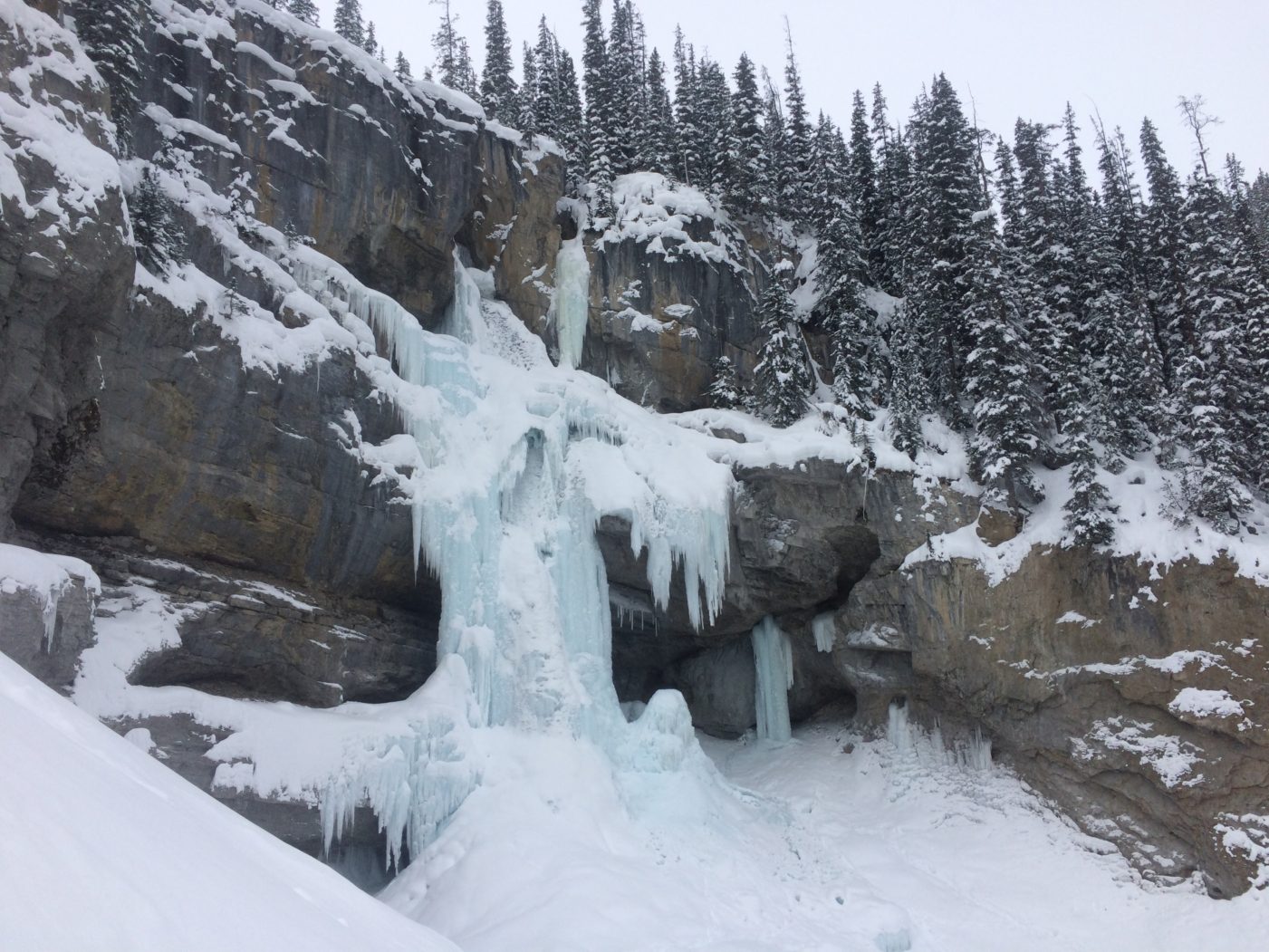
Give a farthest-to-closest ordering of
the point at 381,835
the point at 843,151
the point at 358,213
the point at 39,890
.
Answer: the point at 843,151 < the point at 358,213 < the point at 381,835 < the point at 39,890

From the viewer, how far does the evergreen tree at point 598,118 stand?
27681 mm

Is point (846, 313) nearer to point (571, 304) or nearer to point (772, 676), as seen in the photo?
point (571, 304)

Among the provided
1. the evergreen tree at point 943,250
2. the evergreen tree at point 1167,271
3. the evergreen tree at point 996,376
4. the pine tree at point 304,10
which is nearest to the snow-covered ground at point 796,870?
the evergreen tree at point 996,376

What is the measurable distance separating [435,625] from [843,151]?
25.6m

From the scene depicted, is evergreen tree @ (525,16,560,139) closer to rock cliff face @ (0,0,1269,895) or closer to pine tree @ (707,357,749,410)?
rock cliff face @ (0,0,1269,895)

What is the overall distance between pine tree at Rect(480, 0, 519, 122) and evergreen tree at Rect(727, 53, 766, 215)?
8.03 meters

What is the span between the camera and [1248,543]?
61.2 ft

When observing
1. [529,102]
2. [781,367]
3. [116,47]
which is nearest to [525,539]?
[781,367]

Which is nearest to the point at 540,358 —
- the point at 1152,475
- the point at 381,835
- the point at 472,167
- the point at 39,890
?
the point at 472,167

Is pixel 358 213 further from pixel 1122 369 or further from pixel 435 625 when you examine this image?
pixel 1122 369

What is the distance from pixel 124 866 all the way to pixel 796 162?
113ft

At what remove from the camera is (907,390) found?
76.2 ft

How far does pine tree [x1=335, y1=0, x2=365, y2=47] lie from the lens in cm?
4344

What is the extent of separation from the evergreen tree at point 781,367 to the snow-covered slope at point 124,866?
2000cm
